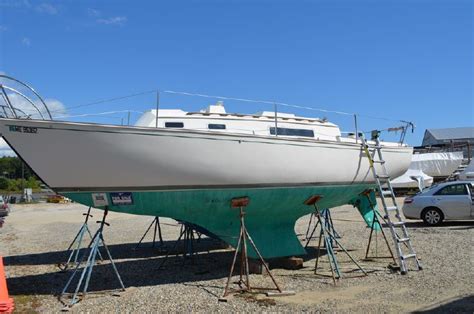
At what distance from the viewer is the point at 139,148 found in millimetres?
7289

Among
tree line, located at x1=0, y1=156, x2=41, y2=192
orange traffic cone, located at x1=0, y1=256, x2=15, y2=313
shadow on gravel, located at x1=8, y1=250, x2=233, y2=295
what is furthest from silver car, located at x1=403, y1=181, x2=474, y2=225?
tree line, located at x1=0, y1=156, x2=41, y2=192

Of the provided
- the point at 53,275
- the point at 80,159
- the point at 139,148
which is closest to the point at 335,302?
the point at 139,148

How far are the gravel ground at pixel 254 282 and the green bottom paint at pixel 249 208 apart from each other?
69 centimetres

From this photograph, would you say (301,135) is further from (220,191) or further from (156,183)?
(156,183)

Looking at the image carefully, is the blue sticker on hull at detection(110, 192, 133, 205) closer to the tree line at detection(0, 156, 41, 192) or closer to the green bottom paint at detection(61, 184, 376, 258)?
the green bottom paint at detection(61, 184, 376, 258)

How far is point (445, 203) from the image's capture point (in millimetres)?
15367

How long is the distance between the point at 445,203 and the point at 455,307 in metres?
10.2

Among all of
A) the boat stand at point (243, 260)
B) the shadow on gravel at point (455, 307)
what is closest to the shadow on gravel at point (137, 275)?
the boat stand at point (243, 260)

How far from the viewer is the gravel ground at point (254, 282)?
6.56m

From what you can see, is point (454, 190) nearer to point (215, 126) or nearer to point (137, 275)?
point (215, 126)

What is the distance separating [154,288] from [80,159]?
260 cm

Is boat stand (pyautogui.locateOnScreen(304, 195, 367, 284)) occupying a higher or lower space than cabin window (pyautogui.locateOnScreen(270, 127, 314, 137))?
lower

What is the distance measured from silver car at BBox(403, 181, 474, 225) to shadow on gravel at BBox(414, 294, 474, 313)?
968 centimetres

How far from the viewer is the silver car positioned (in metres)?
15.1
